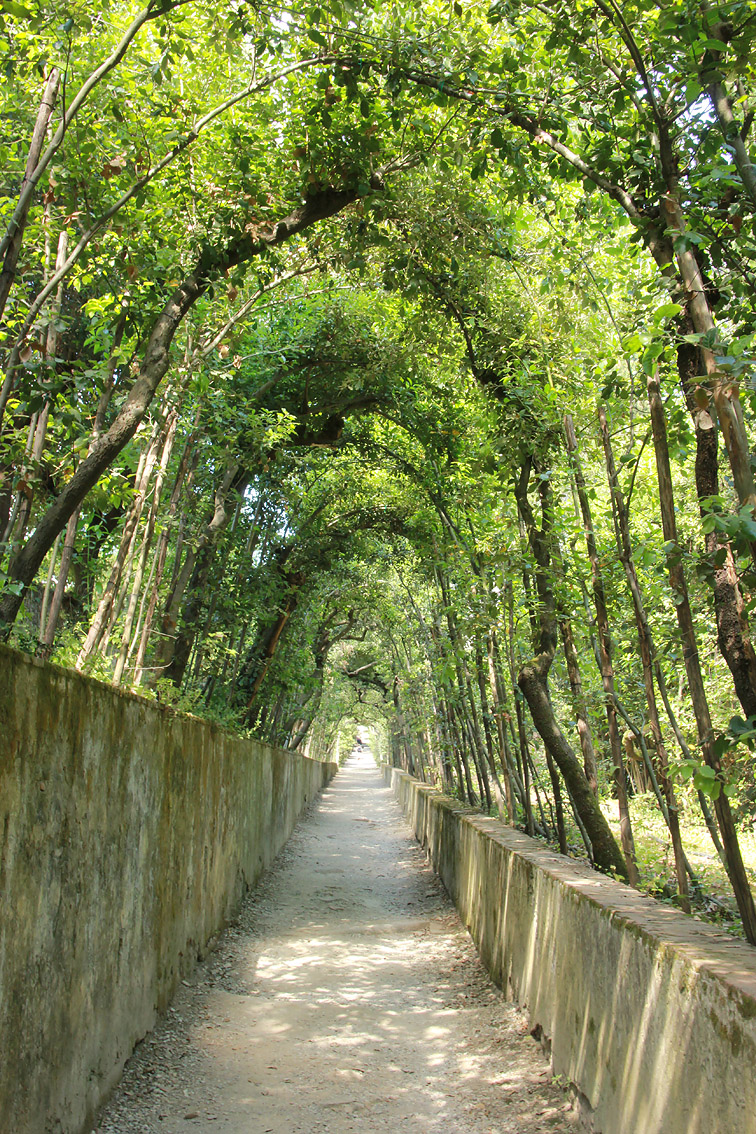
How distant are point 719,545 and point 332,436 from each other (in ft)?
23.7

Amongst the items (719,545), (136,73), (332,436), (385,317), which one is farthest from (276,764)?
(719,545)

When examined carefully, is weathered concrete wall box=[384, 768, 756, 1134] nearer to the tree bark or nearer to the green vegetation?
the green vegetation

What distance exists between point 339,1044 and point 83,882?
1.85 m

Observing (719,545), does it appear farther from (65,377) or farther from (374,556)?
(374,556)

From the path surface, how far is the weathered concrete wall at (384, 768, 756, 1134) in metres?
0.27

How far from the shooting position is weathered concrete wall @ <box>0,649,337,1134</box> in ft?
7.48

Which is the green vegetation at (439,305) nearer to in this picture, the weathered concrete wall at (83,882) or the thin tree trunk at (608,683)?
the thin tree trunk at (608,683)

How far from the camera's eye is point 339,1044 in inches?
159

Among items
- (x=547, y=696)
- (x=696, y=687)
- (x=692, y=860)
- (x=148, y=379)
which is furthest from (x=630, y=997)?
(x=692, y=860)

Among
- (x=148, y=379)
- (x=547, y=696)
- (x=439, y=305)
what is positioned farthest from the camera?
(x=439, y=305)

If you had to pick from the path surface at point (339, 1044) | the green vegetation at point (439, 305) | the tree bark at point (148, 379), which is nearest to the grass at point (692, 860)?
the green vegetation at point (439, 305)

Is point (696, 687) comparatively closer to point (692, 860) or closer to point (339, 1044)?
point (339, 1044)

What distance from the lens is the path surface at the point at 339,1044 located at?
3189mm

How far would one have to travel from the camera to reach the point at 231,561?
28.7 feet
